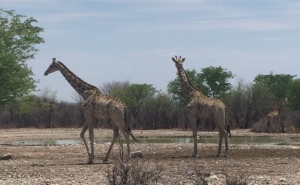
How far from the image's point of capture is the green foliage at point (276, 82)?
65.6 m

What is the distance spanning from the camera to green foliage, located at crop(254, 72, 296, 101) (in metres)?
65.6

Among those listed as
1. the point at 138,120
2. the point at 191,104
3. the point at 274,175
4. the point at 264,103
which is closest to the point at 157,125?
the point at 138,120

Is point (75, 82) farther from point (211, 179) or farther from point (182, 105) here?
point (182, 105)

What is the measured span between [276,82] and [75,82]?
167 feet

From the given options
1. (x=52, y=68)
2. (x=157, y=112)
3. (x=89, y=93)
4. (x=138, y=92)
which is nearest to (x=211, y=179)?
(x=89, y=93)

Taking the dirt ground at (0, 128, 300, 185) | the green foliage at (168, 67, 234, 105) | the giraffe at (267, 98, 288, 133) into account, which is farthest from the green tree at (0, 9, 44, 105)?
the green foliage at (168, 67, 234, 105)

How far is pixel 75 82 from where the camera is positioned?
2019cm

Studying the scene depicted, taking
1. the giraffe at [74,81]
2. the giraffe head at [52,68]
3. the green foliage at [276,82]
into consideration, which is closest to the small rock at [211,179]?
the giraffe at [74,81]

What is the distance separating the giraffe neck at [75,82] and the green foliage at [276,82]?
153 ft

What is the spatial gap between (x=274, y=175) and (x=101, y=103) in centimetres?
615

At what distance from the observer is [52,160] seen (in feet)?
65.4

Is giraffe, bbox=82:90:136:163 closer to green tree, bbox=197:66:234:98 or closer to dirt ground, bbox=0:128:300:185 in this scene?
dirt ground, bbox=0:128:300:185

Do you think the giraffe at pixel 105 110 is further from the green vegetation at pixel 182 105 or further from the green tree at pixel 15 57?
the green vegetation at pixel 182 105

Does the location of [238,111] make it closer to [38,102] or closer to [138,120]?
[138,120]
